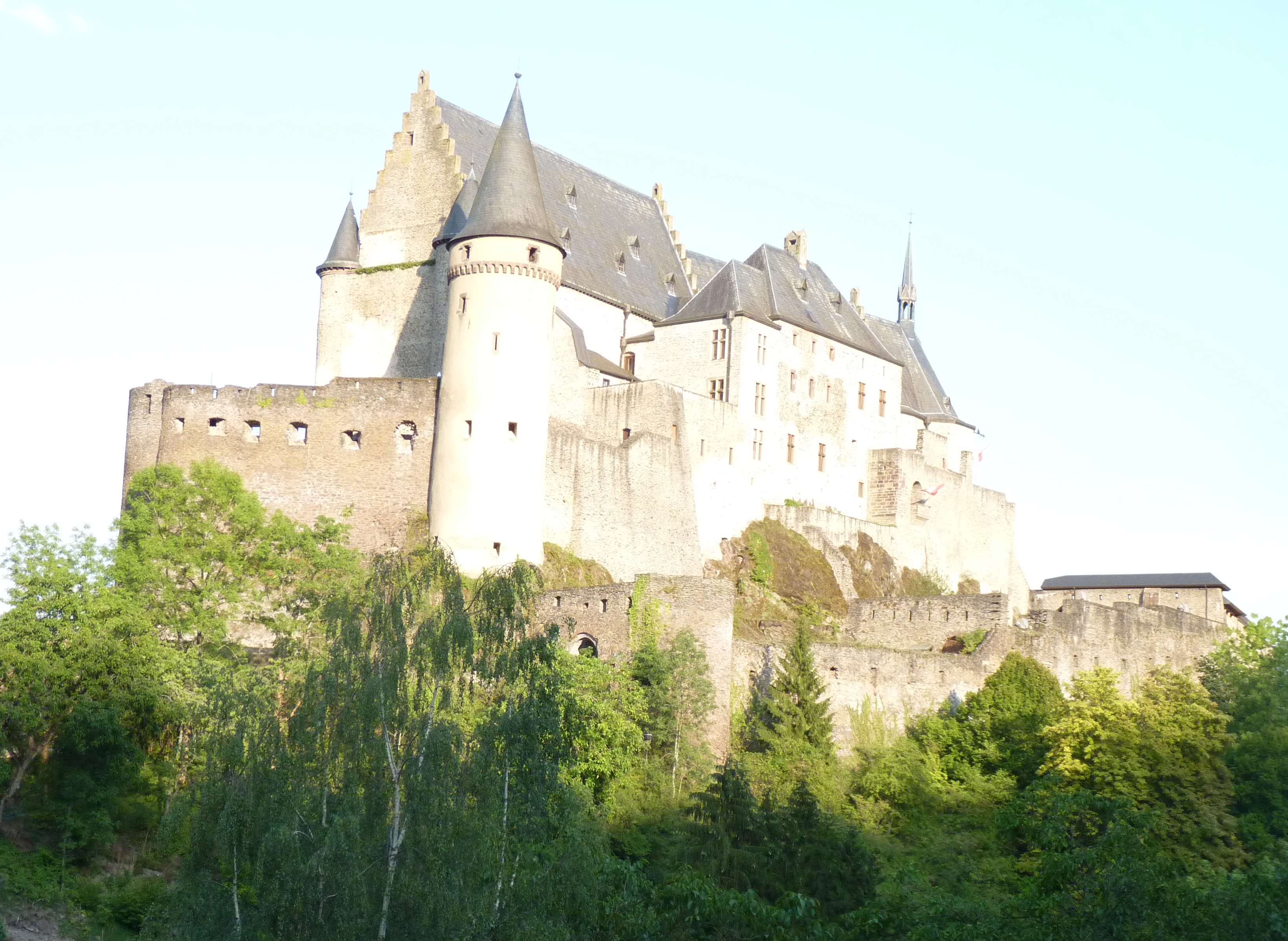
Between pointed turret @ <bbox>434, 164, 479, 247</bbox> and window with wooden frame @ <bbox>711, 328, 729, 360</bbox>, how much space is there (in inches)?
359

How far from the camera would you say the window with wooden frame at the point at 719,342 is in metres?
59.7

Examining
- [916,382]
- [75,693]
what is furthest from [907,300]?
[75,693]

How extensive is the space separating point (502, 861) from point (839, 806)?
1560cm

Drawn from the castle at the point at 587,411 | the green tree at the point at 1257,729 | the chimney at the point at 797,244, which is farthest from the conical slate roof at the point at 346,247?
the green tree at the point at 1257,729

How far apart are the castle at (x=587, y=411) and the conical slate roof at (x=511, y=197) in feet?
0.22

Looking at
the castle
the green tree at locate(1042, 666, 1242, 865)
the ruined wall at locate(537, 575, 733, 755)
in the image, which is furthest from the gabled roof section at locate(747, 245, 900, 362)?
the green tree at locate(1042, 666, 1242, 865)

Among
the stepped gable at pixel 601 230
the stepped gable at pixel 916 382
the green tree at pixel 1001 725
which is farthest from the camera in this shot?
the stepped gable at pixel 916 382

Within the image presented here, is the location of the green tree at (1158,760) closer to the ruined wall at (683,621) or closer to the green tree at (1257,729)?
the green tree at (1257,729)

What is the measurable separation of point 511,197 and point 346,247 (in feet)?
32.4

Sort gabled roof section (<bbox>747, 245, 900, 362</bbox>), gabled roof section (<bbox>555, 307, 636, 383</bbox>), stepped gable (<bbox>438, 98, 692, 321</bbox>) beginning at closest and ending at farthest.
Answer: gabled roof section (<bbox>555, 307, 636, 383</bbox>), stepped gable (<bbox>438, 98, 692, 321</bbox>), gabled roof section (<bbox>747, 245, 900, 362</bbox>)

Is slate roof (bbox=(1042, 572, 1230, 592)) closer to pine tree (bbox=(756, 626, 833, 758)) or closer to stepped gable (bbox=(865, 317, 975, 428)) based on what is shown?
stepped gable (bbox=(865, 317, 975, 428))

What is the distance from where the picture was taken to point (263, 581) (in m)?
44.3

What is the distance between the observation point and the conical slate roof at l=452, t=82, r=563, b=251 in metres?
49.4

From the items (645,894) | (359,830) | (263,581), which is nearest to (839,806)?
(645,894)
